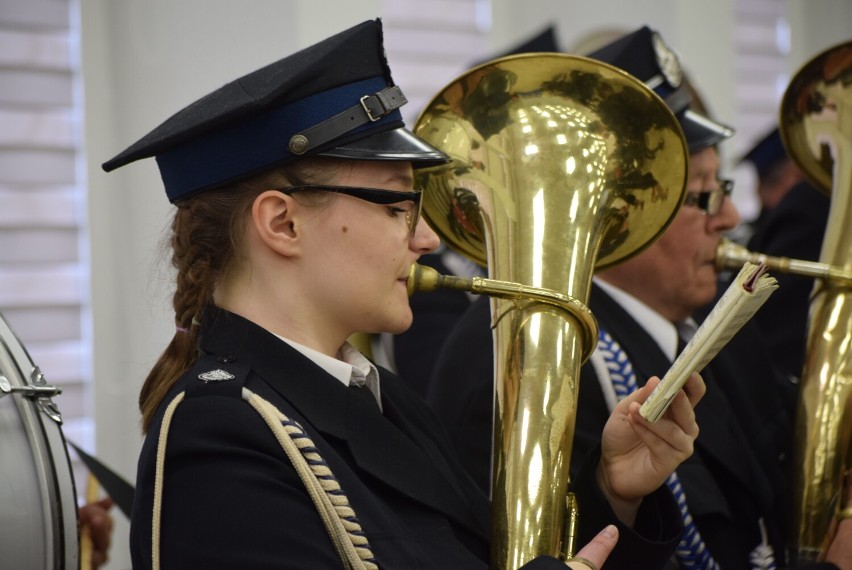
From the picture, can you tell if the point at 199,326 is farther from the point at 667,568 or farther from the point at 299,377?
the point at 667,568

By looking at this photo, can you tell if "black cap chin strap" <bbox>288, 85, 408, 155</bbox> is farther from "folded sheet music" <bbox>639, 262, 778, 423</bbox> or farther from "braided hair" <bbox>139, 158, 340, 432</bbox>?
"folded sheet music" <bbox>639, 262, 778, 423</bbox>

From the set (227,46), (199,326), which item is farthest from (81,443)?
(199,326)

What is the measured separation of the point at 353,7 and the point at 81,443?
4.55 feet

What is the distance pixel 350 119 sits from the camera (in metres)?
1.42

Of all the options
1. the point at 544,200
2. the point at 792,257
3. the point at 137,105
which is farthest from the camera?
the point at 137,105

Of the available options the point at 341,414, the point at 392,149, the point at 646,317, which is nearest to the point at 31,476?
the point at 341,414

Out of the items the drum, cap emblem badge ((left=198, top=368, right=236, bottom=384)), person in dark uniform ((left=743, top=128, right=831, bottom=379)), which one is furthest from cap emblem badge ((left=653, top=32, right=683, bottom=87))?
the drum

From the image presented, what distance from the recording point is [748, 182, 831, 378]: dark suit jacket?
111 inches

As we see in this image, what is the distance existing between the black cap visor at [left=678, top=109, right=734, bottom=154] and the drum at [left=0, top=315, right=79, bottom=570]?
1339 millimetres

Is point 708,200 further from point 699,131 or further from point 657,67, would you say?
point 657,67

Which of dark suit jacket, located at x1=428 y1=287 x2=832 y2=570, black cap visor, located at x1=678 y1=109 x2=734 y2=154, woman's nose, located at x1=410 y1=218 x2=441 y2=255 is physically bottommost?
dark suit jacket, located at x1=428 y1=287 x2=832 y2=570

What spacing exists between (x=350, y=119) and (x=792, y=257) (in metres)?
1.76

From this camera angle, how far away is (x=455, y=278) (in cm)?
150

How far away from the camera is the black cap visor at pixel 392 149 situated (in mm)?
1406
